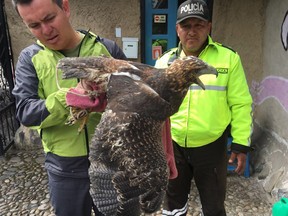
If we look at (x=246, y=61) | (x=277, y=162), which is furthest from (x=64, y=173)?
(x=246, y=61)

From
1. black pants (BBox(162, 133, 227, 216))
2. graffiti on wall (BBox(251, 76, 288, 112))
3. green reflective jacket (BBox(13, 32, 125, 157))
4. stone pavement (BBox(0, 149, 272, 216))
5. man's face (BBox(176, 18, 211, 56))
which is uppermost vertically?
man's face (BBox(176, 18, 211, 56))

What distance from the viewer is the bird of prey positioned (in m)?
1.49

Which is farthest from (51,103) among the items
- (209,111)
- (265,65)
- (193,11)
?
(265,65)

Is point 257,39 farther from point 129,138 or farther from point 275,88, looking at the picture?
point 129,138

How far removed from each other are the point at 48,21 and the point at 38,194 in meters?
3.24

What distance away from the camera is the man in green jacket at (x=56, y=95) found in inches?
66.8

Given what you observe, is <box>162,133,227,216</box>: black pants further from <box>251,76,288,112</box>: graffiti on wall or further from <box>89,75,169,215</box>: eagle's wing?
<box>251,76,288,112</box>: graffiti on wall

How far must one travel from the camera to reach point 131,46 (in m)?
5.24

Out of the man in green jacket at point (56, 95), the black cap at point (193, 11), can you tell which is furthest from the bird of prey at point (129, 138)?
the black cap at point (193, 11)

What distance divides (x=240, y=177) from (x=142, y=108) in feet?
12.0

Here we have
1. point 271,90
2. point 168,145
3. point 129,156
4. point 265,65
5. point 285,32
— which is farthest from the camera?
point 265,65

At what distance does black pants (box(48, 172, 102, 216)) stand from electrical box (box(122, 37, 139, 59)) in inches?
135

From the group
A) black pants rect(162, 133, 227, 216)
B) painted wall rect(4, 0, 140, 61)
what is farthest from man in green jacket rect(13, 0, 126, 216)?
painted wall rect(4, 0, 140, 61)

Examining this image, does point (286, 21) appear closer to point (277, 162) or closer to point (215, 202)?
point (277, 162)
